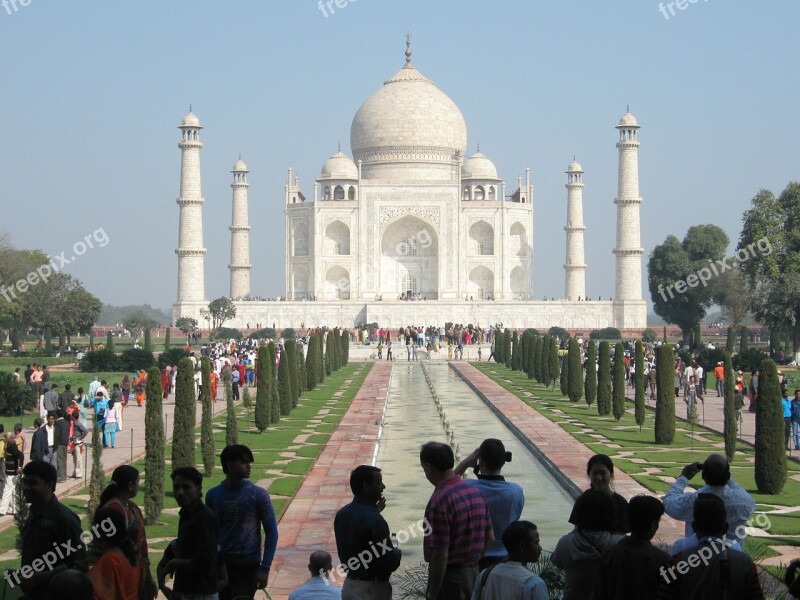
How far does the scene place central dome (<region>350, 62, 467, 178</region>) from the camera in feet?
145

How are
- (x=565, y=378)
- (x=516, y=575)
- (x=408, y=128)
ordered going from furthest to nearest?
(x=408, y=128) < (x=565, y=378) < (x=516, y=575)

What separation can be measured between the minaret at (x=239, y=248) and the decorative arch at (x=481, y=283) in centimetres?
778

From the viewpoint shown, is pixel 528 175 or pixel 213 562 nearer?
pixel 213 562

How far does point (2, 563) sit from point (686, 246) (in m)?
35.8

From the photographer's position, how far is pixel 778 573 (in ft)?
20.6

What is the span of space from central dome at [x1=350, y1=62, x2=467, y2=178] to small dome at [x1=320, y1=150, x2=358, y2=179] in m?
0.67

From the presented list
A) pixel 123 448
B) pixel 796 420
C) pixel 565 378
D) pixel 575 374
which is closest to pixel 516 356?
pixel 565 378

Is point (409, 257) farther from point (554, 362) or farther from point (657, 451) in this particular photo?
point (657, 451)

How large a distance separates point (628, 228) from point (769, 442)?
32.2 metres

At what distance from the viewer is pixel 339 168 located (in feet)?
145

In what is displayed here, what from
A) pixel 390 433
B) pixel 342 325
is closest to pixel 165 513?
pixel 390 433

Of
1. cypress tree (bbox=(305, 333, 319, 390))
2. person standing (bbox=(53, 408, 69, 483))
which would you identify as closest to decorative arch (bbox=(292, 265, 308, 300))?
cypress tree (bbox=(305, 333, 319, 390))

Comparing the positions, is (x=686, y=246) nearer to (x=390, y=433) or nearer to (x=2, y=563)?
(x=390, y=433)

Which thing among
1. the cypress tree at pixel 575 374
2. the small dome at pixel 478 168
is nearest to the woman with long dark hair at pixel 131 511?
the cypress tree at pixel 575 374
